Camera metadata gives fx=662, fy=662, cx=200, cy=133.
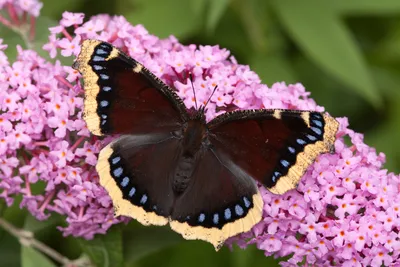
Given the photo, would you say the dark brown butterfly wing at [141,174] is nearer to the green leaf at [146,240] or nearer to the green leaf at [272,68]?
the green leaf at [146,240]

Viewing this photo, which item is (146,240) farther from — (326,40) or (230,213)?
(326,40)

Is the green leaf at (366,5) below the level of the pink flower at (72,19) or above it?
above

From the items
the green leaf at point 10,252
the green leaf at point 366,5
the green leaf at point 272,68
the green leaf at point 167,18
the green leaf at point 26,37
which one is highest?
the green leaf at point 366,5

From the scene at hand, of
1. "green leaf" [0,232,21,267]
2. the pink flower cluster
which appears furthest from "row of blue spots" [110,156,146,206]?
"green leaf" [0,232,21,267]

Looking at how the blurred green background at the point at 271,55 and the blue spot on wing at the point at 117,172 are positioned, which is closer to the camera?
the blue spot on wing at the point at 117,172

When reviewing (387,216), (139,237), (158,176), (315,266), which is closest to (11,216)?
(139,237)

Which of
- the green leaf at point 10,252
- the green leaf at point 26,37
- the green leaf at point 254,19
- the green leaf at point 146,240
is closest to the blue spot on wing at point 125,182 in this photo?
the green leaf at point 146,240

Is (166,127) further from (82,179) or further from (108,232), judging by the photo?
(108,232)
